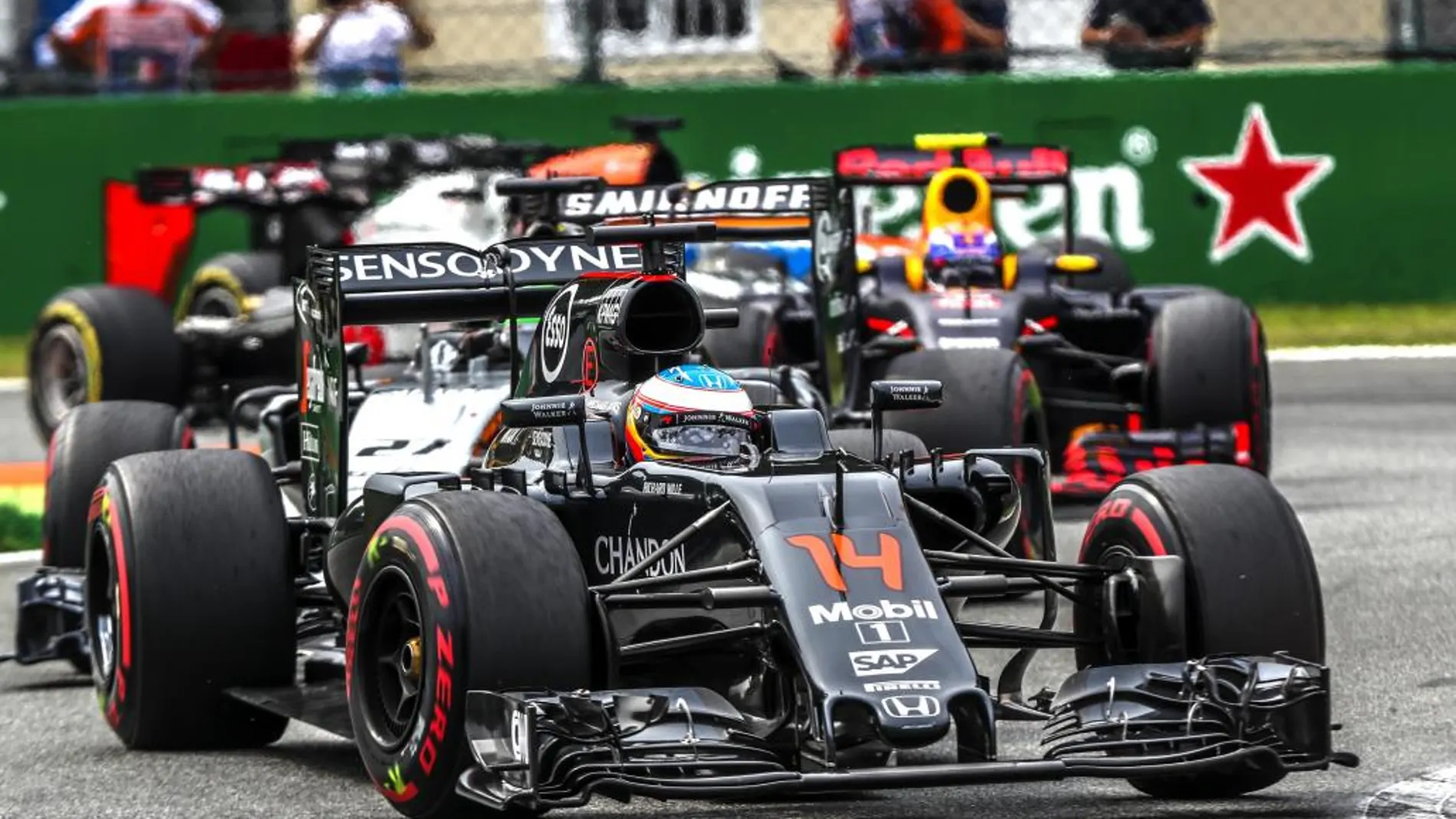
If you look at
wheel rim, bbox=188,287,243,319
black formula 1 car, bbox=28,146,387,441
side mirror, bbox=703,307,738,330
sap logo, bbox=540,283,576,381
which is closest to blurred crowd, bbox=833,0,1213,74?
black formula 1 car, bbox=28,146,387,441

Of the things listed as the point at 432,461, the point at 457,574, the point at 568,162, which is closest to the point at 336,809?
the point at 457,574

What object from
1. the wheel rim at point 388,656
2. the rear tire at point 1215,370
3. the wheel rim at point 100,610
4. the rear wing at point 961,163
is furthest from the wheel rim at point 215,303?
the wheel rim at point 388,656

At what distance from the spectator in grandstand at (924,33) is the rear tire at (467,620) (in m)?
13.7

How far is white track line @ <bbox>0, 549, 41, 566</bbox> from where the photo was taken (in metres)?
13.1

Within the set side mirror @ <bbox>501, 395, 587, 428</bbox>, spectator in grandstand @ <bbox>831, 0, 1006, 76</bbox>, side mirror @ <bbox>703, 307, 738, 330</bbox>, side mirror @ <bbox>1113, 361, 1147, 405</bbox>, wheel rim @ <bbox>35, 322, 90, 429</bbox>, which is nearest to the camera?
side mirror @ <bbox>501, 395, 587, 428</bbox>

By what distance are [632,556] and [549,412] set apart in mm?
424

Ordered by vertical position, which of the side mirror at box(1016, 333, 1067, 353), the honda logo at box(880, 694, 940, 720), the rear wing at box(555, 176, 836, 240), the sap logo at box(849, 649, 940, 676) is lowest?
the honda logo at box(880, 694, 940, 720)

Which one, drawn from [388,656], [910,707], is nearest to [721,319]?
[388,656]

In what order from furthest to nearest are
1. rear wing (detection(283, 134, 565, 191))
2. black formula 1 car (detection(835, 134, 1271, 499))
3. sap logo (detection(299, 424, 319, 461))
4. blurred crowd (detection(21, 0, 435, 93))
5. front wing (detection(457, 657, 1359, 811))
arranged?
blurred crowd (detection(21, 0, 435, 93))
rear wing (detection(283, 134, 565, 191))
black formula 1 car (detection(835, 134, 1271, 499))
sap logo (detection(299, 424, 319, 461))
front wing (detection(457, 657, 1359, 811))

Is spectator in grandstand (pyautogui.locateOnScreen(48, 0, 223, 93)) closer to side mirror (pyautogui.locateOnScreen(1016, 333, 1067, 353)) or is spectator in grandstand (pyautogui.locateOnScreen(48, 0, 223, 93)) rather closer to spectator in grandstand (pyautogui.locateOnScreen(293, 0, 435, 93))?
spectator in grandstand (pyautogui.locateOnScreen(293, 0, 435, 93))

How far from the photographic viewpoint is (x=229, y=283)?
18.0 m

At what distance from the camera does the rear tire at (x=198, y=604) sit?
8445mm

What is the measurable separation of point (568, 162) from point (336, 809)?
9454mm

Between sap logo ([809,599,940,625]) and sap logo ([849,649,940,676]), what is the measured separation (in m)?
0.12
